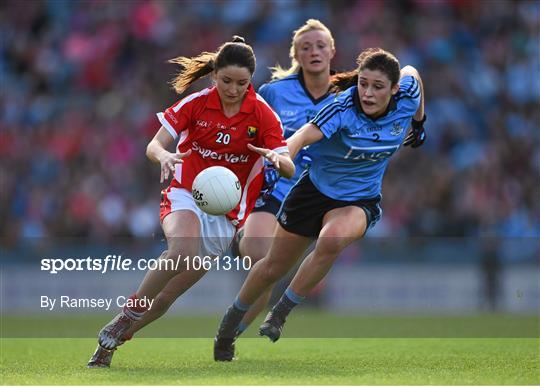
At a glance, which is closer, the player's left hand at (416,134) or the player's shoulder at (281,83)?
the player's left hand at (416,134)

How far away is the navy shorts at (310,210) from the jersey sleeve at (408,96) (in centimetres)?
69

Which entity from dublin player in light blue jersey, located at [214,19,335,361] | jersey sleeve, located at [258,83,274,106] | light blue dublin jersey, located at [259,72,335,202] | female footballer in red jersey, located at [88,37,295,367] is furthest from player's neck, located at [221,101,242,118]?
jersey sleeve, located at [258,83,274,106]

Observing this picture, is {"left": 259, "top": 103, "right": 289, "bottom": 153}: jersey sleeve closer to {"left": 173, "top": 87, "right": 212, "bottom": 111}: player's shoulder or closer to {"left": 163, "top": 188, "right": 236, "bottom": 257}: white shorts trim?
{"left": 173, "top": 87, "right": 212, "bottom": 111}: player's shoulder

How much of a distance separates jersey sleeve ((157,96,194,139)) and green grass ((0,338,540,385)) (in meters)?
1.61

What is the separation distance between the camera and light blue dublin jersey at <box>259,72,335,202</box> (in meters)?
9.38

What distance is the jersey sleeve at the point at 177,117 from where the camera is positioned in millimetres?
7582

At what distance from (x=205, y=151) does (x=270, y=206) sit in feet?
4.10

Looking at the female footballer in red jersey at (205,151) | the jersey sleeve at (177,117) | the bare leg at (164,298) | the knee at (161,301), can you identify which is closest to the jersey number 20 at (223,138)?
the female footballer in red jersey at (205,151)

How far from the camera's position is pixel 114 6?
20.1 meters

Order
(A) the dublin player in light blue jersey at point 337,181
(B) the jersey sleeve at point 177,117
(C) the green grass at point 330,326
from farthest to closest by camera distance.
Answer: (C) the green grass at point 330,326, (A) the dublin player in light blue jersey at point 337,181, (B) the jersey sleeve at point 177,117

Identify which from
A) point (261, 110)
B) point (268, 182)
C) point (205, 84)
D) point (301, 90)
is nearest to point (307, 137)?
point (261, 110)

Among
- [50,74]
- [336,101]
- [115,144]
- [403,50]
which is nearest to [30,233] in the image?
[115,144]

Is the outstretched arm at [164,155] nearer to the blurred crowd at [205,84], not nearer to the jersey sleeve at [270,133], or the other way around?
the jersey sleeve at [270,133]

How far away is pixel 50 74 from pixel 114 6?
5.46 feet
